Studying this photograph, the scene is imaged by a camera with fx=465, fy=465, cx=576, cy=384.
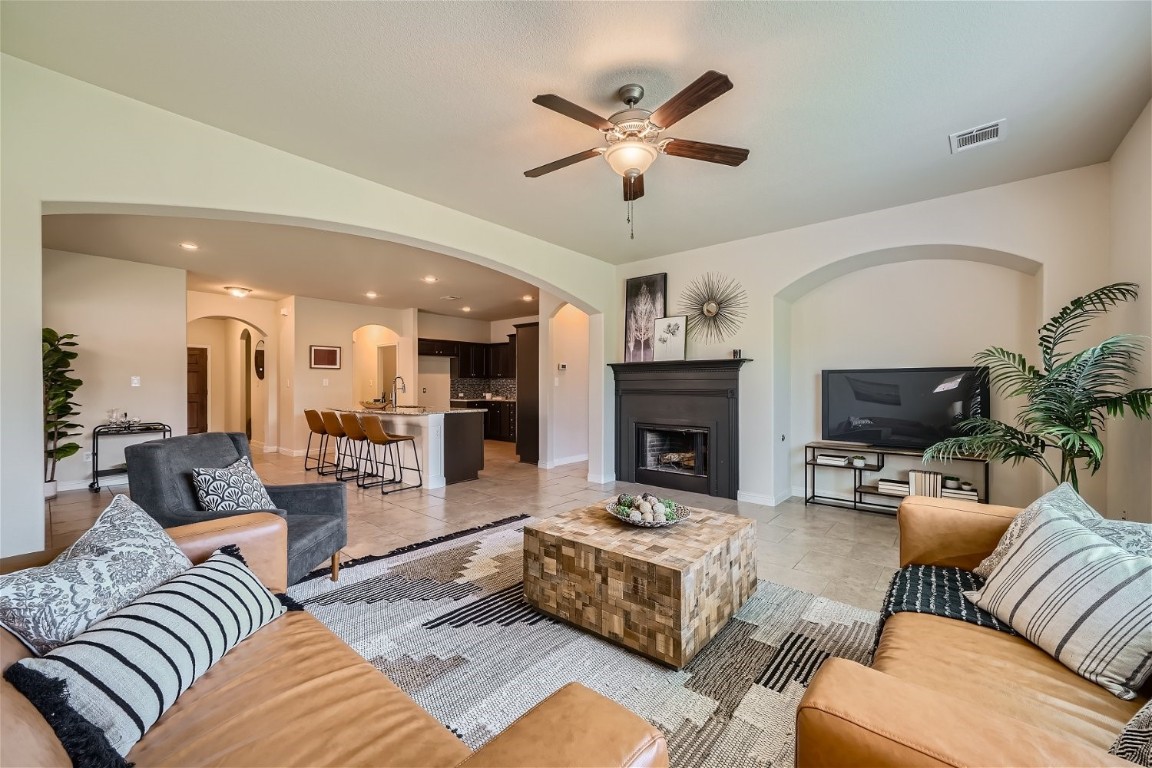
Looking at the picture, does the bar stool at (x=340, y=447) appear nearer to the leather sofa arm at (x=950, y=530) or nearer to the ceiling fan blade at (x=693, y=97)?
the ceiling fan blade at (x=693, y=97)

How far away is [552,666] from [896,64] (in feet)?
9.98

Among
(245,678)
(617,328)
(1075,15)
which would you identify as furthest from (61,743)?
(617,328)

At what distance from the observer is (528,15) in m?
1.83

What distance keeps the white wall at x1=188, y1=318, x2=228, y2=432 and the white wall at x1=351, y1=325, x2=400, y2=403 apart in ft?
8.28

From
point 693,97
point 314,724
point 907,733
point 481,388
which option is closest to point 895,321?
point 693,97

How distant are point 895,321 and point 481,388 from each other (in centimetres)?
796

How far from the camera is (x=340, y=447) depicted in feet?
20.3

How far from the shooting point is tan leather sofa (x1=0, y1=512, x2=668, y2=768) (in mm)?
758

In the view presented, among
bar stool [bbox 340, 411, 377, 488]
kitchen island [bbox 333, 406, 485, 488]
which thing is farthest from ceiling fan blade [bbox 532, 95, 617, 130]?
bar stool [bbox 340, 411, 377, 488]

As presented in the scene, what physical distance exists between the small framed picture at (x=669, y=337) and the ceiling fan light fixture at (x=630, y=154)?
2.80m

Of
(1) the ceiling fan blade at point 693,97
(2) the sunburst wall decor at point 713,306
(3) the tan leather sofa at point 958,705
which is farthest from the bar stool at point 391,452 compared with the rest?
(3) the tan leather sofa at point 958,705

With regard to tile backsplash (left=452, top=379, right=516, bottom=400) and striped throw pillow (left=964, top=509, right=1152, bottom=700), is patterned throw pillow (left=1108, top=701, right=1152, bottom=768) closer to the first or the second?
striped throw pillow (left=964, top=509, right=1152, bottom=700)

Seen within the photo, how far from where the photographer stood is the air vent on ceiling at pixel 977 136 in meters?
2.62

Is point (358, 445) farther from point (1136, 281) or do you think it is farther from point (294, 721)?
point (1136, 281)
